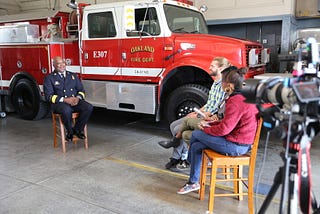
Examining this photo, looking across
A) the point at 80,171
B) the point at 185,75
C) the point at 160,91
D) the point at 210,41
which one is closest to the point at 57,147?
the point at 80,171

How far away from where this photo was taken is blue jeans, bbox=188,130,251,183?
103 inches

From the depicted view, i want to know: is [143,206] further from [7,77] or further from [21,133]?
[7,77]

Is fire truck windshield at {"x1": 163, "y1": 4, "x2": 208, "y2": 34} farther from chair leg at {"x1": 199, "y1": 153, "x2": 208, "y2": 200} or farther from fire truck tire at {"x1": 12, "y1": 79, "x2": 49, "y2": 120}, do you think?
fire truck tire at {"x1": 12, "y1": 79, "x2": 49, "y2": 120}

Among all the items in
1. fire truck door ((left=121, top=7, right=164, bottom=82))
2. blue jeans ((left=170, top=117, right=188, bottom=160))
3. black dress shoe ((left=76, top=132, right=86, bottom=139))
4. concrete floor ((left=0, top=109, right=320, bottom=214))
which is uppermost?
fire truck door ((left=121, top=7, right=164, bottom=82))

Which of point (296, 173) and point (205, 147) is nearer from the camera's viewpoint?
point (296, 173)

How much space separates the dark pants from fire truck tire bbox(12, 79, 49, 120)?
198 cm

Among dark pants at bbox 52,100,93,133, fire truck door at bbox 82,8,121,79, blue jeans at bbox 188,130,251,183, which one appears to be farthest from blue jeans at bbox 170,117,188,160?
fire truck door at bbox 82,8,121,79

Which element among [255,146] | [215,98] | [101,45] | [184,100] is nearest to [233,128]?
[255,146]

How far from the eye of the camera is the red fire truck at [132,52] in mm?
4723

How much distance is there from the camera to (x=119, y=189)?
10.4ft

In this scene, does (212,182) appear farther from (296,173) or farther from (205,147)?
(296,173)

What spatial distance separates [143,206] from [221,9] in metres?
5.89

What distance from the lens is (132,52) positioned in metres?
5.14

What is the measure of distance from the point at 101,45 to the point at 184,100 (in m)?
1.77
